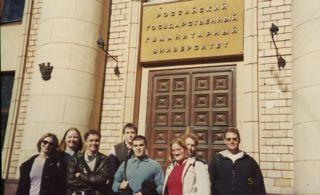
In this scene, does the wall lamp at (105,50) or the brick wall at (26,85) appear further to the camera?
the brick wall at (26,85)

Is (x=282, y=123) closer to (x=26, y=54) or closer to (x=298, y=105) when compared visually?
(x=298, y=105)

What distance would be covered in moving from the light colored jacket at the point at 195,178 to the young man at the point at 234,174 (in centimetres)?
42

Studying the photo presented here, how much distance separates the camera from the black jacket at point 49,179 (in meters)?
5.01

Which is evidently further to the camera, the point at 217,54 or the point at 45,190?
the point at 217,54

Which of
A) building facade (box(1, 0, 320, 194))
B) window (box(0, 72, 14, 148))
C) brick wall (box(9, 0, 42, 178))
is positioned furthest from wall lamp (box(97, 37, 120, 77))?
window (box(0, 72, 14, 148))

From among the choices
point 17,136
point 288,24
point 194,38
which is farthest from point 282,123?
point 17,136

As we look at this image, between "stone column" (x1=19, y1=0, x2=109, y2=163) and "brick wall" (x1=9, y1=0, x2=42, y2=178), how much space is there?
1.06 metres

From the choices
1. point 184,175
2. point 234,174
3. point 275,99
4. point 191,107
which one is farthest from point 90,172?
point 275,99

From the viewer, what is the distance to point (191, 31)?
9328 mm

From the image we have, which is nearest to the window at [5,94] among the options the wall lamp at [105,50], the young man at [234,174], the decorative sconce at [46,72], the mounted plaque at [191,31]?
the decorative sconce at [46,72]

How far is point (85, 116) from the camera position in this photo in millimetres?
9203

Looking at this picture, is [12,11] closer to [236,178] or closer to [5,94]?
[5,94]

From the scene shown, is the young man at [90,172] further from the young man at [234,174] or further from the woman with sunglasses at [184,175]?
the young man at [234,174]

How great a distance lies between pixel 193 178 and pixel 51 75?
5881mm
